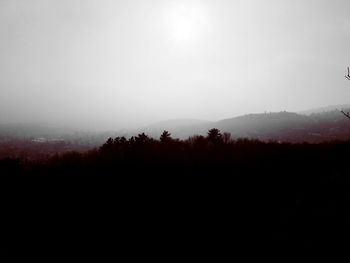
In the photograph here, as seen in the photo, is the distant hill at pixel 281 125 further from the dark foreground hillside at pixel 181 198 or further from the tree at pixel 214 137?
the dark foreground hillside at pixel 181 198

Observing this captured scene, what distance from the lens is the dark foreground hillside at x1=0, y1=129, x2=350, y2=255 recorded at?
6.58 metres

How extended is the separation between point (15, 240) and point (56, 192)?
1602 mm

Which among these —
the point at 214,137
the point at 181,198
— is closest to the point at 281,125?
the point at 214,137

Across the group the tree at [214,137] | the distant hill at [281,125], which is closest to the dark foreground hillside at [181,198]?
the tree at [214,137]

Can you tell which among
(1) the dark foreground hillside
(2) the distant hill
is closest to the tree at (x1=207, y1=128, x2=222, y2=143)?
(1) the dark foreground hillside

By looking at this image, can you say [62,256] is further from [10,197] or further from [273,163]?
[273,163]

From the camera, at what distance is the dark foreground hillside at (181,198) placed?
6578 mm

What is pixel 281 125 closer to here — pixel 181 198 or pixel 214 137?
pixel 214 137

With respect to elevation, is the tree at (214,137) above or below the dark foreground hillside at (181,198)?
above

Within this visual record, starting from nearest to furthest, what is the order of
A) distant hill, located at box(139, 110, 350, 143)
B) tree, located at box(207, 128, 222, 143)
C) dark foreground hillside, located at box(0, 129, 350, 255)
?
dark foreground hillside, located at box(0, 129, 350, 255) < tree, located at box(207, 128, 222, 143) < distant hill, located at box(139, 110, 350, 143)

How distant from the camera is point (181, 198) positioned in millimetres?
7629

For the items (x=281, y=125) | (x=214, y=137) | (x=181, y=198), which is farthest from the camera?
(x=281, y=125)

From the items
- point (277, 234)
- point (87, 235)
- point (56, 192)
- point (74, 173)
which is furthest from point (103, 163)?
point (277, 234)

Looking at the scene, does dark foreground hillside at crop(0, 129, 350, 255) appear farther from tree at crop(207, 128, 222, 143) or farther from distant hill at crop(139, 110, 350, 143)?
distant hill at crop(139, 110, 350, 143)
